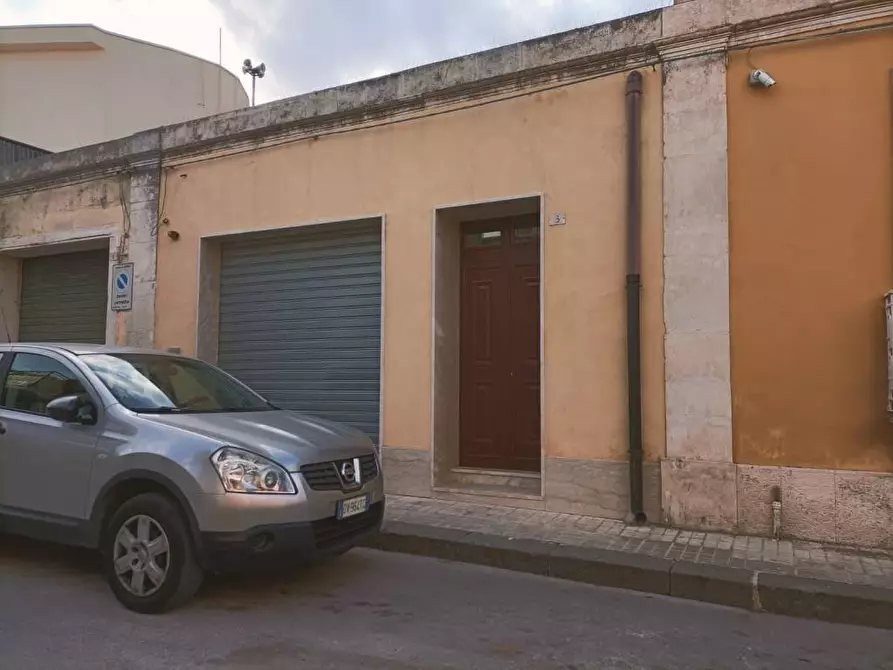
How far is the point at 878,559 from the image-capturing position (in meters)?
5.43

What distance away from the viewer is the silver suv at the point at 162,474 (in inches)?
168

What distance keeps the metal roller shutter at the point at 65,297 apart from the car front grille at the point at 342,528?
7.60 meters

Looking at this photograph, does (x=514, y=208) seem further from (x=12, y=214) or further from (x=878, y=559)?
(x=12, y=214)

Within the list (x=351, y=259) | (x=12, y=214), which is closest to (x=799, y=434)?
(x=351, y=259)

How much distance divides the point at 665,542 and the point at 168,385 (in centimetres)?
413

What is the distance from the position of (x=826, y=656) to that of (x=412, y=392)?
15.4 ft

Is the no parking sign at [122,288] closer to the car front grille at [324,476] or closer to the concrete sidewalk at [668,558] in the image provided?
the concrete sidewalk at [668,558]

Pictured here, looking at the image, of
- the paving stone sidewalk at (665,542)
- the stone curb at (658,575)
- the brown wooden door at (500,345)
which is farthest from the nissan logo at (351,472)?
the brown wooden door at (500,345)

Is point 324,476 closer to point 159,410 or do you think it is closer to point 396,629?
point 396,629

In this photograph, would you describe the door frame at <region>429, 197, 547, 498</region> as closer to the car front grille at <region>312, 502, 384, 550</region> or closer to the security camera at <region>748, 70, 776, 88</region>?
the security camera at <region>748, 70, 776, 88</region>

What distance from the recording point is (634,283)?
656cm

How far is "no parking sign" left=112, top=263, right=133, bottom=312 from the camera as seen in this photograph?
32.7ft

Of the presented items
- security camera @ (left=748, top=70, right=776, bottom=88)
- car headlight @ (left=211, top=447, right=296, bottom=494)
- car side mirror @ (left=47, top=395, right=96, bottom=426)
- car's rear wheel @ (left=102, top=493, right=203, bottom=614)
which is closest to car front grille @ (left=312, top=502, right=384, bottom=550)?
car headlight @ (left=211, top=447, right=296, bottom=494)

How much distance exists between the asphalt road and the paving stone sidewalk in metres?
0.58
